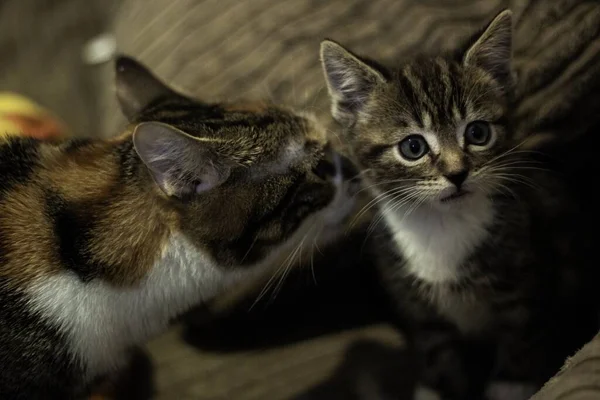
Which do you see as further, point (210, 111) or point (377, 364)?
point (377, 364)

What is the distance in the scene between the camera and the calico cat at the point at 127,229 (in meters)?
1.02

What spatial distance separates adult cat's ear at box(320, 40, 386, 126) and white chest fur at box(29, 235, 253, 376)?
1.21 ft

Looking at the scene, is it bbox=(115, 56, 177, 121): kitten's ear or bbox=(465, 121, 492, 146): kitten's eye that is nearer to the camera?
bbox=(465, 121, 492, 146): kitten's eye

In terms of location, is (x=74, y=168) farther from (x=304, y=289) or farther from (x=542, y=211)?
(x=542, y=211)

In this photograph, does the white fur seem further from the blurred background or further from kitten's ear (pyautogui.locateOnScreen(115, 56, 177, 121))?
kitten's ear (pyautogui.locateOnScreen(115, 56, 177, 121))

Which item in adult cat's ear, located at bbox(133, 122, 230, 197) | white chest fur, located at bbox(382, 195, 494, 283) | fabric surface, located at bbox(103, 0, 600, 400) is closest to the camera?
adult cat's ear, located at bbox(133, 122, 230, 197)

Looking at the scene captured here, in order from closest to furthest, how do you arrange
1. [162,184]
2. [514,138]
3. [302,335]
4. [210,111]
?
1. [162,184]
2. [210,111]
3. [514,138]
4. [302,335]

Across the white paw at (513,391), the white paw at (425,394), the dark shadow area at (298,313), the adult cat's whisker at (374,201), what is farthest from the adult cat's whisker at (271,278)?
the white paw at (513,391)

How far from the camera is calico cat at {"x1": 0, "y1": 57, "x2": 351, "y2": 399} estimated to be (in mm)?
1021

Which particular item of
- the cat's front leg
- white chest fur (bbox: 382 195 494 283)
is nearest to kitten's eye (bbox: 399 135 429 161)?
white chest fur (bbox: 382 195 494 283)

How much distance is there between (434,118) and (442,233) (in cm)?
22

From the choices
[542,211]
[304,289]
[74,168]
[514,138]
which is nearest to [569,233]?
[542,211]

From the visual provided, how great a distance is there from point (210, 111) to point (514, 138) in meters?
0.59

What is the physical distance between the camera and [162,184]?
1008 millimetres
